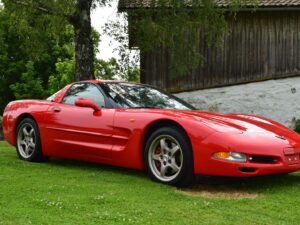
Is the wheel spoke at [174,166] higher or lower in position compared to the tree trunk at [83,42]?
lower

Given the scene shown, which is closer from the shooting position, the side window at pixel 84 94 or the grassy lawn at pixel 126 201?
the grassy lawn at pixel 126 201

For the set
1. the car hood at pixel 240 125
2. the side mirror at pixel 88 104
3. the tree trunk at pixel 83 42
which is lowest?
the car hood at pixel 240 125

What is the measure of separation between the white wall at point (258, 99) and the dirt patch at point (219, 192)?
11.9 meters

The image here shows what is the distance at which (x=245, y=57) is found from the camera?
17.1 metres

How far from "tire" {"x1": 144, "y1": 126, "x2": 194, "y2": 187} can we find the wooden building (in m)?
11.7

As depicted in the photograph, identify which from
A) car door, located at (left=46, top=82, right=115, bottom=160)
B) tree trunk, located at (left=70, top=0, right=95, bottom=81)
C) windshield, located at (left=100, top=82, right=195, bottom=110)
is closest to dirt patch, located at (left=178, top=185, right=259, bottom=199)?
car door, located at (left=46, top=82, right=115, bottom=160)

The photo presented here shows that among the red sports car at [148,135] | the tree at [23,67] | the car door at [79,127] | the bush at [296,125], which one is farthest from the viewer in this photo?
the tree at [23,67]

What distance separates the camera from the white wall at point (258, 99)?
651 inches

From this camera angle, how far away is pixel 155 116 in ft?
17.8

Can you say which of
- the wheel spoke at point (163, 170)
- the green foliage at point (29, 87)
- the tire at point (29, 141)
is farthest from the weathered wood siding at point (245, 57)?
the green foliage at point (29, 87)

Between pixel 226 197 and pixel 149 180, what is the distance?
43.3 inches

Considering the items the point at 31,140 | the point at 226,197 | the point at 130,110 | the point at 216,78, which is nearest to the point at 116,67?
the point at 216,78

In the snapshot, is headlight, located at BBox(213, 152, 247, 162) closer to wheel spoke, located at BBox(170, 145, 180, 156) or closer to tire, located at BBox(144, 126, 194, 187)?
tire, located at BBox(144, 126, 194, 187)

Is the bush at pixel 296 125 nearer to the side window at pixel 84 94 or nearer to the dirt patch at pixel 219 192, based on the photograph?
the side window at pixel 84 94
